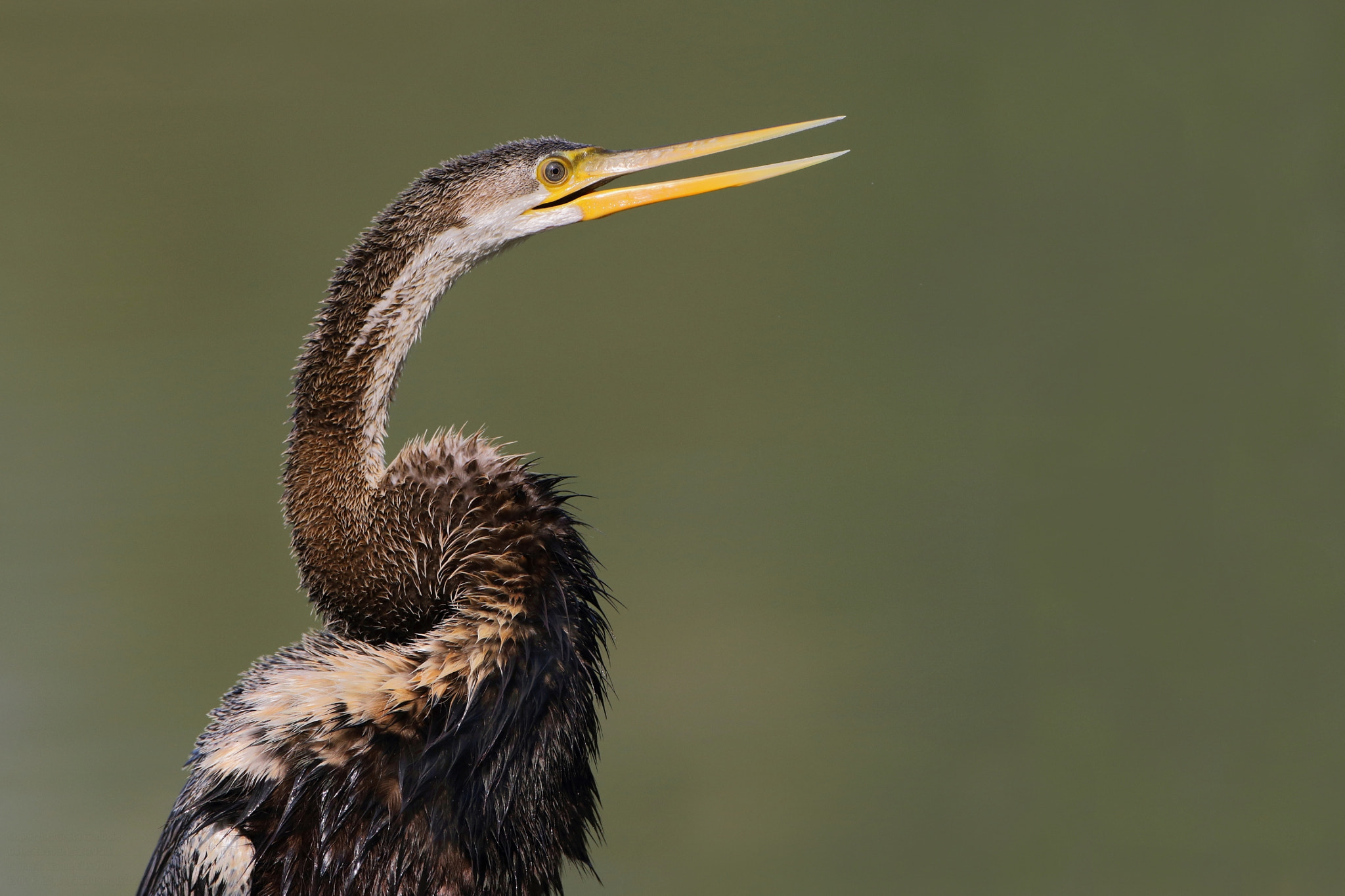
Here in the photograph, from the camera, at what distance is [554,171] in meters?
1.41

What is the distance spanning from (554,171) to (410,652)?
59 cm

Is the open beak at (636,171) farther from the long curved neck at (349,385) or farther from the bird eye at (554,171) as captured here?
the long curved neck at (349,385)

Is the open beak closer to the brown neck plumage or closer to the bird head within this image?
the bird head

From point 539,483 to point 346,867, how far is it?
17.9 inches

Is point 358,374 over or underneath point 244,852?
over

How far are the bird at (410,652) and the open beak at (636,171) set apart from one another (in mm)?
18

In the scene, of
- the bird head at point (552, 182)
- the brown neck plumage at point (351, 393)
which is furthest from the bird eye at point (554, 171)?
the brown neck plumage at point (351, 393)

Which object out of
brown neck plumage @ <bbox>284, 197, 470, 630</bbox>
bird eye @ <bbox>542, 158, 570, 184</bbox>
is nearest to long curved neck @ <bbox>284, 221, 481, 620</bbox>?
brown neck plumage @ <bbox>284, 197, 470, 630</bbox>

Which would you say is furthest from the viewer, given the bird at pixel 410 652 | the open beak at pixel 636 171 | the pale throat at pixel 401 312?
the open beak at pixel 636 171

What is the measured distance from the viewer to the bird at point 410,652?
122cm

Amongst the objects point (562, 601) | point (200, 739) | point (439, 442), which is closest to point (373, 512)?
point (439, 442)

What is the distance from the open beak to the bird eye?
0.01m

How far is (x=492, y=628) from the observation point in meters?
1.24

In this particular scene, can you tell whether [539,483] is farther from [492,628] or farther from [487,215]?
[487,215]
